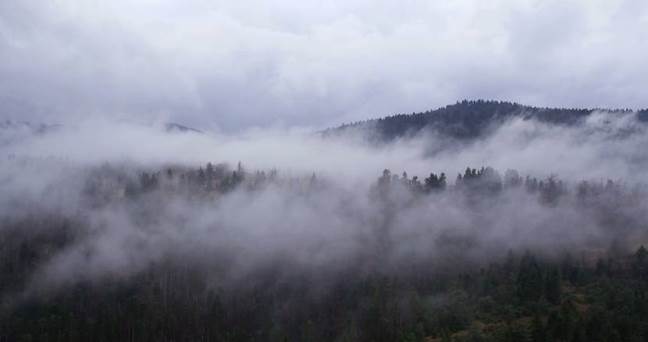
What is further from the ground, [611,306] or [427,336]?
[611,306]

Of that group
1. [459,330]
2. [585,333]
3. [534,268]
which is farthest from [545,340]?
[534,268]

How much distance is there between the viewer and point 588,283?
199 meters

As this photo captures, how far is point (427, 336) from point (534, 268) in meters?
51.9

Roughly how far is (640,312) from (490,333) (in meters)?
40.2

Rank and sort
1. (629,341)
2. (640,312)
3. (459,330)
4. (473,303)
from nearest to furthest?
(629,341) → (640,312) → (459,330) → (473,303)

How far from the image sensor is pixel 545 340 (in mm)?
140000

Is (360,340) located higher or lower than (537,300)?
lower

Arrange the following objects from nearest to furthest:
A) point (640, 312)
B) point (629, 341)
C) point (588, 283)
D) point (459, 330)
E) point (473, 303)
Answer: point (629, 341) → point (640, 312) → point (459, 330) → point (473, 303) → point (588, 283)

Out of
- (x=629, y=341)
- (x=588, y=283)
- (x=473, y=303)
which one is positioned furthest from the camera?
(x=588, y=283)

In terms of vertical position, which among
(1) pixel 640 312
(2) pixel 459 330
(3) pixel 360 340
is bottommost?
(3) pixel 360 340

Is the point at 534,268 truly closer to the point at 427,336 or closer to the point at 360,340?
the point at 427,336

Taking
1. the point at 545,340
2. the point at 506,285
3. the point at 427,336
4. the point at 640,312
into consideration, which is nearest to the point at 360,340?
the point at 427,336

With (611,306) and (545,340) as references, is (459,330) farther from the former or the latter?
(611,306)

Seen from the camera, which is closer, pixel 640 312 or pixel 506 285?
pixel 640 312
